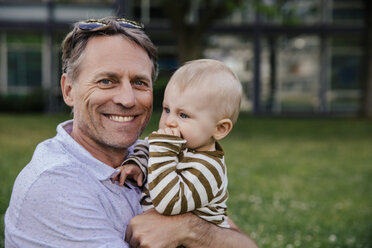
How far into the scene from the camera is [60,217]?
197 cm

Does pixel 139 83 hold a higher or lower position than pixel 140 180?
higher

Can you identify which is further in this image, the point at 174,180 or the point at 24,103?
the point at 24,103

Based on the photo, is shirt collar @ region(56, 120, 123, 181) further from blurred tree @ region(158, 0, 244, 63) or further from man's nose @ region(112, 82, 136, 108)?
blurred tree @ region(158, 0, 244, 63)

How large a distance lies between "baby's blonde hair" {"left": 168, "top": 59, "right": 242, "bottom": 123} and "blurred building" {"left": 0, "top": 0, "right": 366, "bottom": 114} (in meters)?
24.6

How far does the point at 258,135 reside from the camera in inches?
663

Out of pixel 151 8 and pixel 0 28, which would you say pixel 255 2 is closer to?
pixel 151 8

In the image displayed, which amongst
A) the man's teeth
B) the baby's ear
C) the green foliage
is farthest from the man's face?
the green foliage

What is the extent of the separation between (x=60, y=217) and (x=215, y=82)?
96cm

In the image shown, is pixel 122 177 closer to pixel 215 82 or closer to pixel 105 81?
pixel 105 81

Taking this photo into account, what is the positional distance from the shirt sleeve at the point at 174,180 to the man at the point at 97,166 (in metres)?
0.11

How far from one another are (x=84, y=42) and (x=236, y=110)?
2.71 feet

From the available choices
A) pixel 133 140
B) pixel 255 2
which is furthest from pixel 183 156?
pixel 255 2

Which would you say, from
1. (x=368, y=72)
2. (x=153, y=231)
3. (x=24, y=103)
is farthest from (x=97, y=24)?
(x=24, y=103)

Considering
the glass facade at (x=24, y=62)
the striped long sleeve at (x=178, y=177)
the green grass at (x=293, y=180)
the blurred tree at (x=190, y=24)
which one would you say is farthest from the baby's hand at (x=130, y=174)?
the glass facade at (x=24, y=62)
